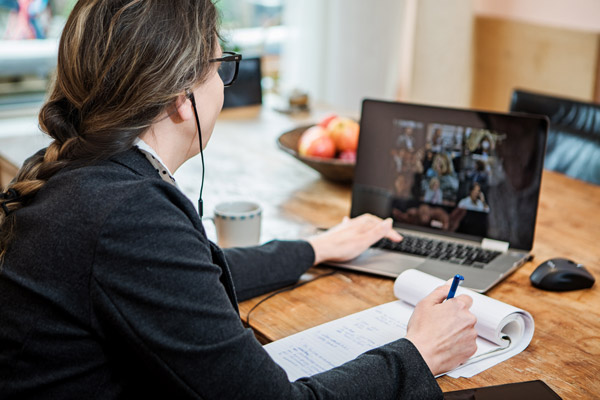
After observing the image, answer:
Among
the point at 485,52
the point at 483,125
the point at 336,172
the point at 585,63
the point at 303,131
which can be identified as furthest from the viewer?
the point at 485,52

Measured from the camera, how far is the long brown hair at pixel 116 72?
2.77 feet

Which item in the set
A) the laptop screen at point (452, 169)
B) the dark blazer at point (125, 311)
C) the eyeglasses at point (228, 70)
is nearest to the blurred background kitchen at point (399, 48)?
the laptop screen at point (452, 169)

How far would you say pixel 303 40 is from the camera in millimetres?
3627

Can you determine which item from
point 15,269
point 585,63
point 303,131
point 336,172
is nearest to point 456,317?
point 15,269

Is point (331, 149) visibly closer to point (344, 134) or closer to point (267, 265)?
point (344, 134)

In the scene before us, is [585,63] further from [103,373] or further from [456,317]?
[103,373]

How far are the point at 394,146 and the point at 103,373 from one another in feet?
2.58

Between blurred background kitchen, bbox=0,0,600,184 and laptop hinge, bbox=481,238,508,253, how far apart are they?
2.02 m

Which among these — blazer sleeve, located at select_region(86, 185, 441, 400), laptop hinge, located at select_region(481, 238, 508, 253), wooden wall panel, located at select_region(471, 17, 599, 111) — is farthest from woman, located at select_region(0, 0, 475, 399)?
wooden wall panel, located at select_region(471, 17, 599, 111)

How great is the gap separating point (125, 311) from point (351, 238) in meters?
0.62

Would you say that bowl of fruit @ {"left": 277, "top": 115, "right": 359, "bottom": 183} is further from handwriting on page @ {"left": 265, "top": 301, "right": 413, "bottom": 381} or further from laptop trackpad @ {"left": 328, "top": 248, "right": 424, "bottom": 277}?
handwriting on page @ {"left": 265, "top": 301, "right": 413, "bottom": 381}

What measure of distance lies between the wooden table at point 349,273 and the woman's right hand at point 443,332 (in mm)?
34

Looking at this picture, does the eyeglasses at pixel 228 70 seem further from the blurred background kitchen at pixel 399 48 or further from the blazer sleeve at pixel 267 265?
the blurred background kitchen at pixel 399 48

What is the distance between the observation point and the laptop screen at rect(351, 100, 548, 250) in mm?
1298
